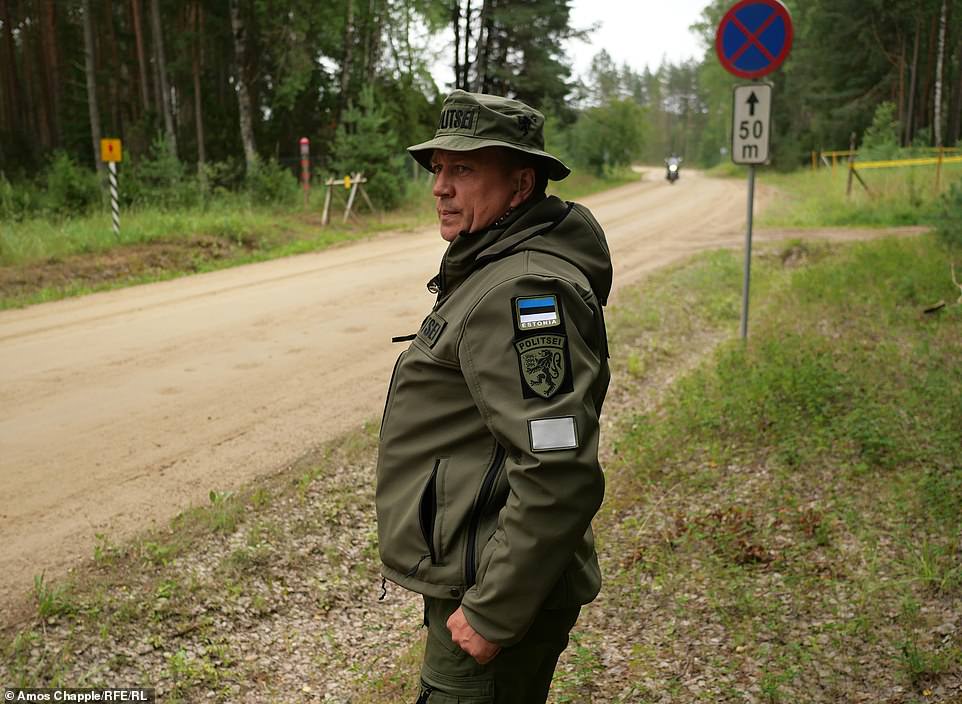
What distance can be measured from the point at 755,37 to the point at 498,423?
7.24 metres

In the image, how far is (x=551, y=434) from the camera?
1999 mm

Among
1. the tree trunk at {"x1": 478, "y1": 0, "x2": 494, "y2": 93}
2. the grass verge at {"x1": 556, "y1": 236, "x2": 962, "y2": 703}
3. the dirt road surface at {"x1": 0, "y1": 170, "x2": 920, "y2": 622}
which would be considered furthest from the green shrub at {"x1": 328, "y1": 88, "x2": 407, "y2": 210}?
the grass verge at {"x1": 556, "y1": 236, "x2": 962, "y2": 703}

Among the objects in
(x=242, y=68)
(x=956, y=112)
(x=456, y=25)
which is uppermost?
(x=456, y=25)

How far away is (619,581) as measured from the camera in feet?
15.5

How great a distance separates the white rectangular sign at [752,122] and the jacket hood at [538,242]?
6393mm

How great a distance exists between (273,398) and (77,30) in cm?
A: 3899

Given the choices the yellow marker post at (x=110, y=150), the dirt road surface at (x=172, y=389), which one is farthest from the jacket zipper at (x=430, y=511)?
the yellow marker post at (x=110, y=150)

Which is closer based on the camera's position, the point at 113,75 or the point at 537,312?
the point at 537,312

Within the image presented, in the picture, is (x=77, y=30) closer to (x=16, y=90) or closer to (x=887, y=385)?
(x=16, y=90)

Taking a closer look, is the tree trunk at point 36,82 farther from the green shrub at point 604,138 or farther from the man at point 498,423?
the man at point 498,423

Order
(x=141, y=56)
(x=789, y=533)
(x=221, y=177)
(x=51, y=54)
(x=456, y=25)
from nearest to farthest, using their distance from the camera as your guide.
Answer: (x=789, y=533)
(x=221, y=177)
(x=141, y=56)
(x=456, y=25)
(x=51, y=54)

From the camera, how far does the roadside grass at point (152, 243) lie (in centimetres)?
1299

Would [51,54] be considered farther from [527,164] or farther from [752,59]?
[527,164]

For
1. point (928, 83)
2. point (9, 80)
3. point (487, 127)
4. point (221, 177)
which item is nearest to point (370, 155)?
point (221, 177)
